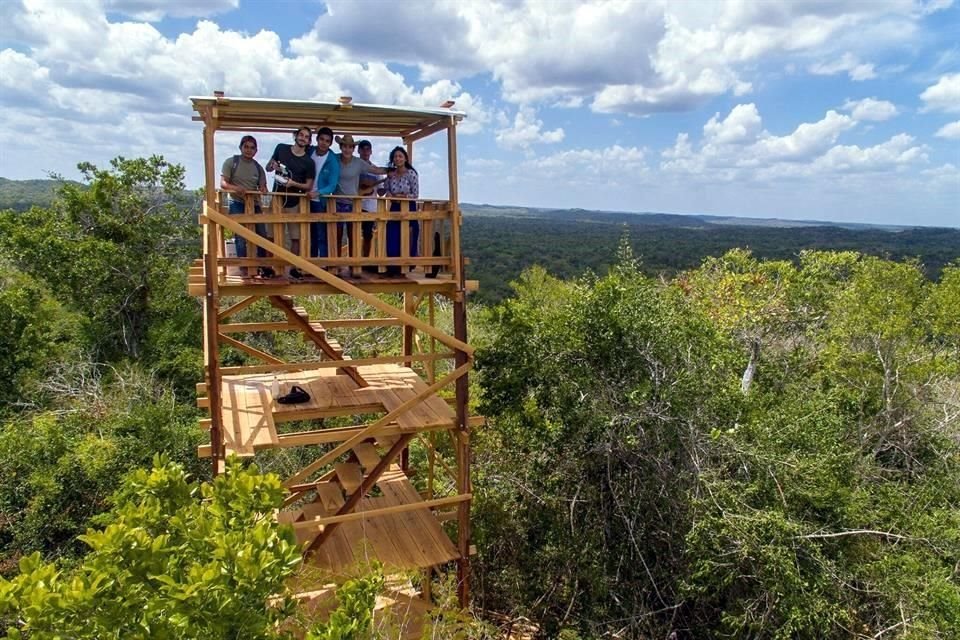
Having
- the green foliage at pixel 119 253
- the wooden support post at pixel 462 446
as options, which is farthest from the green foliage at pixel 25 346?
the wooden support post at pixel 462 446

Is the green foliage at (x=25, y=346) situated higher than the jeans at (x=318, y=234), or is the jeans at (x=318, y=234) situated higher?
the jeans at (x=318, y=234)

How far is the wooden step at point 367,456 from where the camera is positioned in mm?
7991

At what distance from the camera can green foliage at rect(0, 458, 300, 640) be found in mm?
3529

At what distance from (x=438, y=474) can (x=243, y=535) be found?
923 cm

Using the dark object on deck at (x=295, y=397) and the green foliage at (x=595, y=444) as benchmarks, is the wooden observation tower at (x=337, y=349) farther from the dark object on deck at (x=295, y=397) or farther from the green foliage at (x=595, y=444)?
the green foliage at (x=595, y=444)

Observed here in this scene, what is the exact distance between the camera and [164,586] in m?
3.81

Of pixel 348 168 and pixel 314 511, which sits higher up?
pixel 348 168

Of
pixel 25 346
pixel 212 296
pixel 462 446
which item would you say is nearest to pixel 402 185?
pixel 212 296

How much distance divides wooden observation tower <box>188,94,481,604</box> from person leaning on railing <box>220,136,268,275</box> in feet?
0.35

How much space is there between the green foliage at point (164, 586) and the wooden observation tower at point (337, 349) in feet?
9.26

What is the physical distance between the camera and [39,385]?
770 inches

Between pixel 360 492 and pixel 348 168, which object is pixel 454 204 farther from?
pixel 360 492

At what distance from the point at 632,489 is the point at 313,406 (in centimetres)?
459

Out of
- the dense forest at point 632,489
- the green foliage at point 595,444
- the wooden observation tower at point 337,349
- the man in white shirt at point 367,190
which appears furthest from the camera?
the green foliage at point 595,444
